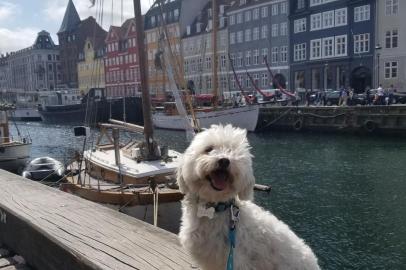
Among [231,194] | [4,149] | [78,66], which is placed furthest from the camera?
[78,66]

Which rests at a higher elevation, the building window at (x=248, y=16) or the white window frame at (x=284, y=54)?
the building window at (x=248, y=16)

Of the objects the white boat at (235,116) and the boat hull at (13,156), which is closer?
the boat hull at (13,156)

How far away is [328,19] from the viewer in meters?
55.5

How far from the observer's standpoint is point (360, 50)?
5191 centimetres

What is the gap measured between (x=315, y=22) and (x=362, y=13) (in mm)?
6873

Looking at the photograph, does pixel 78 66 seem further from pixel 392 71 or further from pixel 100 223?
pixel 100 223

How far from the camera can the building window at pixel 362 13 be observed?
51125 millimetres

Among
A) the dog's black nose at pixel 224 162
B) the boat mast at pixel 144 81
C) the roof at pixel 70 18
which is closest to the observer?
the dog's black nose at pixel 224 162

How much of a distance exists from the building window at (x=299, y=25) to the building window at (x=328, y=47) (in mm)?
4194

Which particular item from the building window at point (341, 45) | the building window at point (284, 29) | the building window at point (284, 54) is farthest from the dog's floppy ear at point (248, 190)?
the building window at point (284, 29)

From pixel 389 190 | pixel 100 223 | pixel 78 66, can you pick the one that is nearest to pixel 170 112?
pixel 389 190

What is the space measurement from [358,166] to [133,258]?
2229 cm

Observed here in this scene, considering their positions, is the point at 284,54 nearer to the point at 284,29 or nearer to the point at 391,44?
the point at 284,29

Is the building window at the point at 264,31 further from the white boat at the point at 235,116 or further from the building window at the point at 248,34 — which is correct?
the white boat at the point at 235,116
